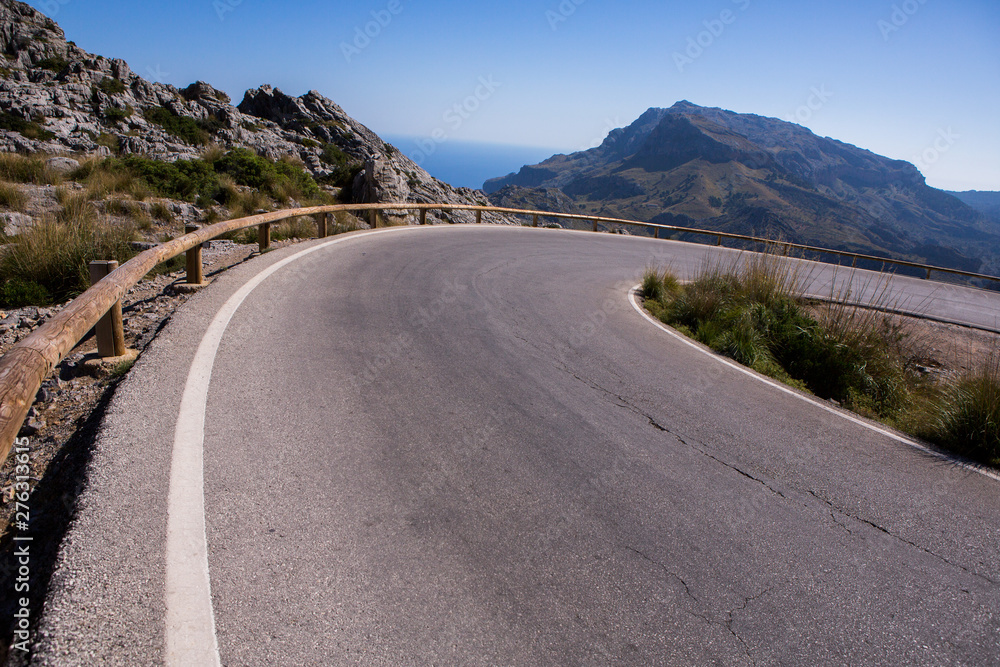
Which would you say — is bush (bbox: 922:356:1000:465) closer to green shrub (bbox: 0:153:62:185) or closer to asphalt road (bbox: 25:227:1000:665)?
asphalt road (bbox: 25:227:1000:665)

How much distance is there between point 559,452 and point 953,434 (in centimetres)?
423

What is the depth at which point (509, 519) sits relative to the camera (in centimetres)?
318

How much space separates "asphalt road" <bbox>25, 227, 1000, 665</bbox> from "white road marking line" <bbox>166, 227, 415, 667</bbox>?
41 millimetres

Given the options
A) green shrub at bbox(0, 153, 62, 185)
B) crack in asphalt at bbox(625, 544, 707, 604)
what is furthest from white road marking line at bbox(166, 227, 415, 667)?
green shrub at bbox(0, 153, 62, 185)

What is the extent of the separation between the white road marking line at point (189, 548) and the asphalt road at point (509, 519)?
0.04 m

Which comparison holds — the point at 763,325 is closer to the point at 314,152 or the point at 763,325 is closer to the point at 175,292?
the point at 175,292

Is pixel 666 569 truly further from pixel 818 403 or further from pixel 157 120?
pixel 157 120

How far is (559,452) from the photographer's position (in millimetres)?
4055

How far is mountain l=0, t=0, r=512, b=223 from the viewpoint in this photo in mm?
22125

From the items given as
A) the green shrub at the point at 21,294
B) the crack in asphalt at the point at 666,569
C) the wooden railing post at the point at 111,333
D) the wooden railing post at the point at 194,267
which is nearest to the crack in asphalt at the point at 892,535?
the crack in asphalt at the point at 666,569

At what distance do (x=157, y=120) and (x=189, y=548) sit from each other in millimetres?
32703

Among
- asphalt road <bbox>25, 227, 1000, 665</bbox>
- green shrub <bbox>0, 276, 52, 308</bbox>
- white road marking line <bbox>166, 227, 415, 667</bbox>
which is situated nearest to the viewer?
white road marking line <bbox>166, 227, 415, 667</bbox>

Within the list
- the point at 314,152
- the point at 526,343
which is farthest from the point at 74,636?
the point at 314,152

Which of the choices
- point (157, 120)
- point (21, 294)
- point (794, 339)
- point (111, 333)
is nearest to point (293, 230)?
point (21, 294)
